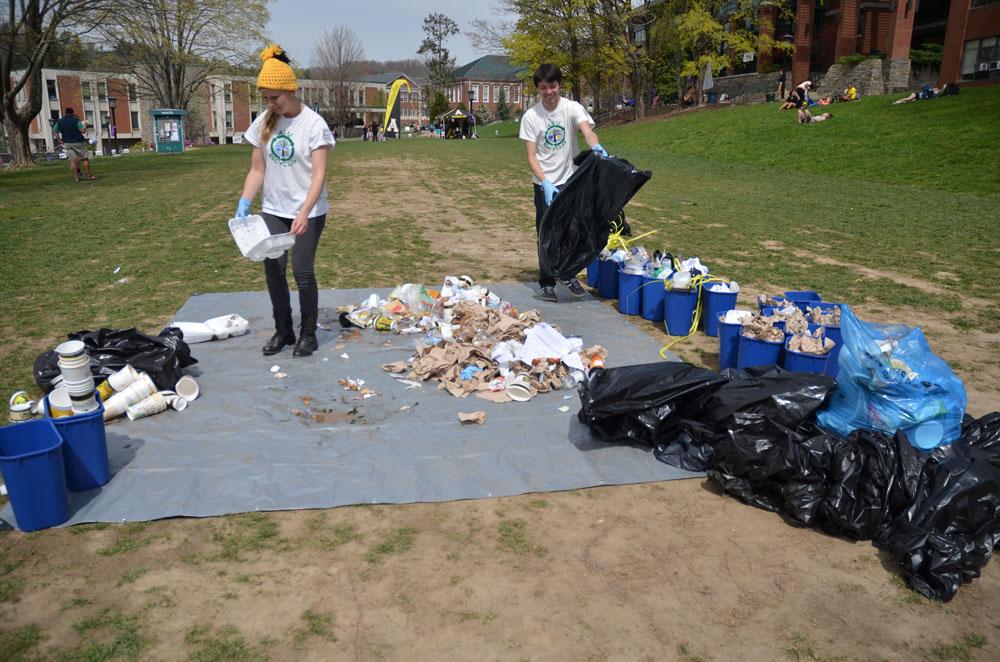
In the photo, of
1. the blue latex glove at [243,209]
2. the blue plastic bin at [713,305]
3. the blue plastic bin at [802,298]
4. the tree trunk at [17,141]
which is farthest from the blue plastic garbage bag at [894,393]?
the tree trunk at [17,141]

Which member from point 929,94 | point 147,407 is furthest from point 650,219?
point 929,94

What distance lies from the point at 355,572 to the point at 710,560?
1433mm

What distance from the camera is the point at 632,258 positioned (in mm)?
6059

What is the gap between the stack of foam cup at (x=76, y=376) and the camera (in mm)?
3096

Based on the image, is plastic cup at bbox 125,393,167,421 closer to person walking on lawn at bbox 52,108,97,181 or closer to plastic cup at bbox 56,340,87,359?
plastic cup at bbox 56,340,87,359

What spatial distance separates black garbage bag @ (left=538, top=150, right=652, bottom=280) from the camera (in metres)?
5.81

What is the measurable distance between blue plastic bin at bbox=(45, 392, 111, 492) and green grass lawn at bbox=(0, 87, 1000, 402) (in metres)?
1.73

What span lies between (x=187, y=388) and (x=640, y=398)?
2690 mm

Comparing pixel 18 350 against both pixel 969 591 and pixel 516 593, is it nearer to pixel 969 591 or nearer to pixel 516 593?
pixel 516 593

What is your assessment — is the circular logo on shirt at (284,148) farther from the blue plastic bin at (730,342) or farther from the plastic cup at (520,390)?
the blue plastic bin at (730,342)

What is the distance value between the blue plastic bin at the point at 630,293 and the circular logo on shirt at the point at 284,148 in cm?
292

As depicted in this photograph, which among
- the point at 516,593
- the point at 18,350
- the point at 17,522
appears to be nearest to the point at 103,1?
the point at 18,350

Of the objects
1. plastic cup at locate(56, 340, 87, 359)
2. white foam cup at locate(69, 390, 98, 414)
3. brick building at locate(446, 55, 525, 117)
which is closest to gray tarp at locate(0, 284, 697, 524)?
white foam cup at locate(69, 390, 98, 414)

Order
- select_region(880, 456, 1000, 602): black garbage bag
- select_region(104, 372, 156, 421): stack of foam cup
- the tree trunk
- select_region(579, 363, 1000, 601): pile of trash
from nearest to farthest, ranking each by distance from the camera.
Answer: select_region(880, 456, 1000, 602): black garbage bag → select_region(579, 363, 1000, 601): pile of trash → select_region(104, 372, 156, 421): stack of foam cup → the tree trunk
